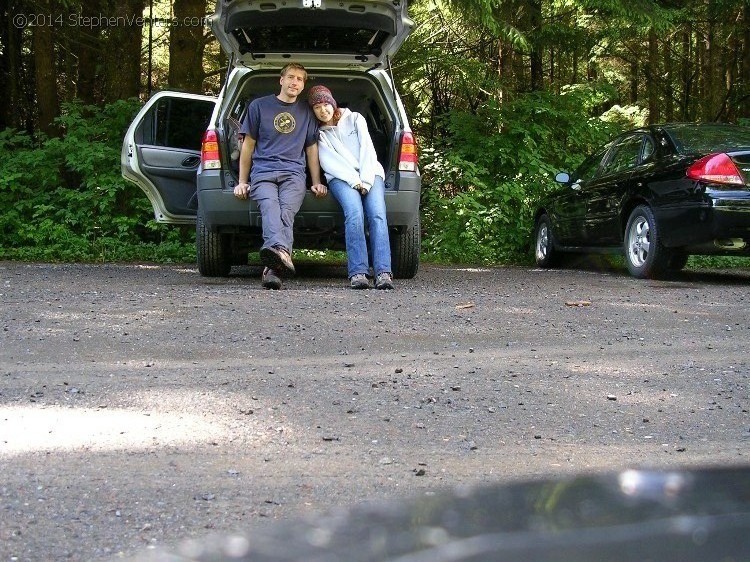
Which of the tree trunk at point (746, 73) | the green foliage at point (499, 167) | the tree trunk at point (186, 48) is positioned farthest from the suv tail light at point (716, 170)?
the tree trunk at point (746, 73)

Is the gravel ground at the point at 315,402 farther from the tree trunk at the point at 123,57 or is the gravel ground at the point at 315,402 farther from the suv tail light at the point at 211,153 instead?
the tree trunk at the point at 123,57

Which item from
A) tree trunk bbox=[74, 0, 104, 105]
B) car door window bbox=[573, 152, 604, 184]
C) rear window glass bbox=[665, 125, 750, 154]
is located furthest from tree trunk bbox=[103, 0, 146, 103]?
rear window glass bbox=[665, 125, 750, 154]

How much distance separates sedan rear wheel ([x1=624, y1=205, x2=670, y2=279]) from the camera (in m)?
10.4

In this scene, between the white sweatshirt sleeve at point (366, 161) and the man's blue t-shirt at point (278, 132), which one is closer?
the white sweatshirt sleeve at point (366, 161)

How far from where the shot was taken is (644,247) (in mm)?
10703

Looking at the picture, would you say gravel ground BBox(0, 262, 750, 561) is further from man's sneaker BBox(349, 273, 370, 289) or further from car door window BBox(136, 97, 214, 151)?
car door window BBox(136, 97, 214, 151)

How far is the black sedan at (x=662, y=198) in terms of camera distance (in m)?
9.76

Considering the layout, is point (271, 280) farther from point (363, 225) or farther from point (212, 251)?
point (212, 251)

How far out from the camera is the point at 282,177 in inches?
360

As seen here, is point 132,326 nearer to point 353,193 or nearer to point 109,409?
point 109,409

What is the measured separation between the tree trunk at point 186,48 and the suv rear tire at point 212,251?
6.79 m

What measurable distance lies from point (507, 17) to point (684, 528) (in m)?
14.5

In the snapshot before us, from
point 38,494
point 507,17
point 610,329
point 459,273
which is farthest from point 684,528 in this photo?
point 507,17

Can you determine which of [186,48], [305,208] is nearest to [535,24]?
[186,48]
